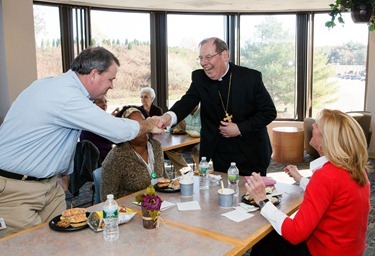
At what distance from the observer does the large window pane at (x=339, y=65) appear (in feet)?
26.1

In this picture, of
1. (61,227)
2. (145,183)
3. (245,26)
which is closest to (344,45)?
(245,26)

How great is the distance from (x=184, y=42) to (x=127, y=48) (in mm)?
1226

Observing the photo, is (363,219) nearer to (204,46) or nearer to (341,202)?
(341,202)

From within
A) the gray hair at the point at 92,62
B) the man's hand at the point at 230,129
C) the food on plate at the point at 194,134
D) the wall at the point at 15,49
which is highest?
the wall at the point at 15,49

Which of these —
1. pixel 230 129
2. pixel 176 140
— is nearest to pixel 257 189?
pixel 230 129

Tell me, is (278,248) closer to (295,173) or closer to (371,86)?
(295,173)

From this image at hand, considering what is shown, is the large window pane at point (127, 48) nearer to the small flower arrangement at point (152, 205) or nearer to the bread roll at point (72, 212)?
the bread roll at point (72, 212)

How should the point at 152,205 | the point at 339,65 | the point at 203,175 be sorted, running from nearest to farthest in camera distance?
the point at 152,205, the point at 203,175, the point at 339,65

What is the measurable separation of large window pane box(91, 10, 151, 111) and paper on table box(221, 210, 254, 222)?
576 centimetres

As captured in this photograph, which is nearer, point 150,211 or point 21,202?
point 150,211

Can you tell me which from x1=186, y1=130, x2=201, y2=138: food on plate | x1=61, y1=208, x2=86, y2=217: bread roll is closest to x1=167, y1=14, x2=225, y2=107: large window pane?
x1=186, y1=130, x2=201, y2=138: food on plate

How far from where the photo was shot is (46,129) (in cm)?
219

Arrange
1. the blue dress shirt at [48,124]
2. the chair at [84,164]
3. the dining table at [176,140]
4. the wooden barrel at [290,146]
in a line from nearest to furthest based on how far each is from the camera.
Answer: the blue dress shirt at [48,124] → the chair at [84,164] → the dining table at [176,140] → the wooden barrel at [290,146]

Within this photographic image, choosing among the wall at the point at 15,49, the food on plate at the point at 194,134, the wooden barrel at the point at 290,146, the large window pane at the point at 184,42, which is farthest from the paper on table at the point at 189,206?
the large window pane at the point at 184,42
